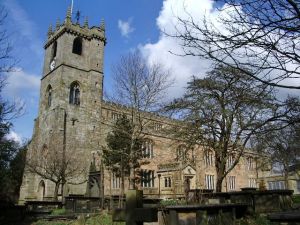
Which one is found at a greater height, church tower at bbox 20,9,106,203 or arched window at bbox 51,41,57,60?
arched window at bbox 51,41,57,60

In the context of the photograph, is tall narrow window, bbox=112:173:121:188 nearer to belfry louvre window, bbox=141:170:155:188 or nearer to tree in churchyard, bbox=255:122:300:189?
belfry louvre window, bbox=141:170:155:188

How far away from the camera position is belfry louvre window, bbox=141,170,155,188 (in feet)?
134

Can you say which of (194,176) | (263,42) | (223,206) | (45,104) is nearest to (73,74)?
(45,104)

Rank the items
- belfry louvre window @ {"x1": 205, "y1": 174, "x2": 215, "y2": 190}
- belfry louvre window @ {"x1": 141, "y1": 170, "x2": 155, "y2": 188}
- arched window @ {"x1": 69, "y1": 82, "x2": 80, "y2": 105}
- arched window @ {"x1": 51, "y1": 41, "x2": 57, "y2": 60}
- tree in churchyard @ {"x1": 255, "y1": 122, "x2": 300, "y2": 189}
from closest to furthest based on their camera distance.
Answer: tree in churchyard @ {"x1": 255, "y1": 122, "x2": 300, "y2": 189} → arched window @ {"x1": 69, "y1": 82, "x2": 80, "y2": 105} → belfry louvre window @ {"x1": 141, "y1": 170, "x2": 155, "y2": 188} → arched window @ {"x1": 51, "y1": 41, "x2": 57, "y2": 60} → belfry louvre window @ {"x1": 205, "y1": 174, "x2": 215, "y2": 190}

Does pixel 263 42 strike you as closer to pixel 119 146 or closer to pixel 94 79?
pixel 119 146

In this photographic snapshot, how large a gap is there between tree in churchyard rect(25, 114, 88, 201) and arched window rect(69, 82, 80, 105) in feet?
14.4

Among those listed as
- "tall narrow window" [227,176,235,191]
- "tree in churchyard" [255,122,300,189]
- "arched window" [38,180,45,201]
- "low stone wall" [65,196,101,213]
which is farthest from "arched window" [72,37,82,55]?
"tall narrow window" [227,176,235,191]

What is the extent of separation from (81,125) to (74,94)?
13.6ft

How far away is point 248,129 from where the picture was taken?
13391 millimetres

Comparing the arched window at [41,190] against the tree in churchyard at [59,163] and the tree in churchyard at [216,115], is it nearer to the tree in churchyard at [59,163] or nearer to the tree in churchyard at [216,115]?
the tree in churchyard at [59,163]

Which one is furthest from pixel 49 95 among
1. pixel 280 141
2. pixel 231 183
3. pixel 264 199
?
pixel 264 199

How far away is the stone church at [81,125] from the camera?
117 ft

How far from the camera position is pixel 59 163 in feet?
101

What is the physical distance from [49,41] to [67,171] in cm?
2014
